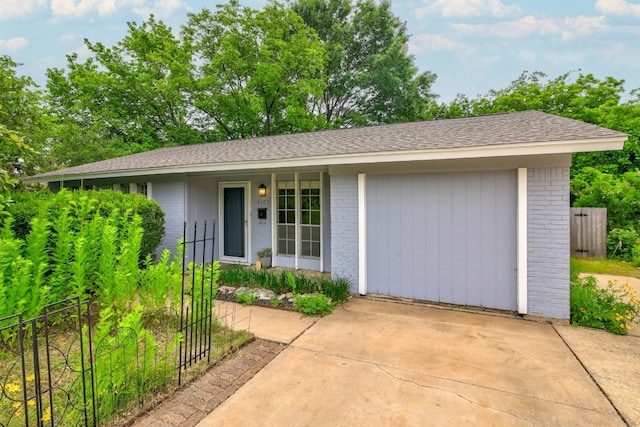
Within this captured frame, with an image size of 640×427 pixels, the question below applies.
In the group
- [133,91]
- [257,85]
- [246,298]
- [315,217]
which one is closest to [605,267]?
[315,217]

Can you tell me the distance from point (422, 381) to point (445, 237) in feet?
7.79

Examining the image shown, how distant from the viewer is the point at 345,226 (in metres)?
5.26

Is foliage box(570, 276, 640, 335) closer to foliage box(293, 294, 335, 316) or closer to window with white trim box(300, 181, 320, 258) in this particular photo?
foliage box(293, 294, 335, 316)

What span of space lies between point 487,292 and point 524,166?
1.79 m

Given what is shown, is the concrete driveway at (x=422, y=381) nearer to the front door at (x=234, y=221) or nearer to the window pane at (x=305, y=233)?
the window pane at (x=305, y=233)

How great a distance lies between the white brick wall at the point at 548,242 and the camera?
154 inches

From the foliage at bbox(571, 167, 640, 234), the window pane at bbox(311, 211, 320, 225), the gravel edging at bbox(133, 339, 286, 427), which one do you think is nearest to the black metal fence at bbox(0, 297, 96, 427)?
the gravel edging at bbox(133, 339, 286, 427)

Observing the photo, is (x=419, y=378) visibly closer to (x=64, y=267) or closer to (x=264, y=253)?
(x=64, y=267)

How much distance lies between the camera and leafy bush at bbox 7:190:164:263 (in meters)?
4.50

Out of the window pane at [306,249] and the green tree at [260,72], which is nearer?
the window pane at [306,249]

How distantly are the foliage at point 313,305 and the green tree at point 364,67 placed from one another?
46.6 feet

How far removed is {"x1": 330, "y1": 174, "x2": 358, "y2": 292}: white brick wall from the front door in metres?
3.04

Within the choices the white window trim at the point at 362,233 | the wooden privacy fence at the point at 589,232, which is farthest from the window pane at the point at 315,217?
the wooden privacy fence at the point at 589,232

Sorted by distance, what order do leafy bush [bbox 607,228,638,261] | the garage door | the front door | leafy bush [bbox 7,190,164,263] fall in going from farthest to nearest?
the front door, leafy bush [bbox 607,228,638,261], leafy bush [bbox 7,190,164,263], the garage door
